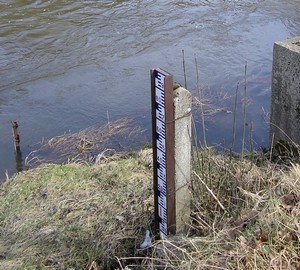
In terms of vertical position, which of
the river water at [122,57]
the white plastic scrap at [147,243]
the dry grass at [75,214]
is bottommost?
the river water at [122,57]

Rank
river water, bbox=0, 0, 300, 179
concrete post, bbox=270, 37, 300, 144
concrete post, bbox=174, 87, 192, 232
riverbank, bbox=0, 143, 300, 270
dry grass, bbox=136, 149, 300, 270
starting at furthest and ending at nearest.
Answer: river water, bbox=0, 0, 300, 179
concrete post, bbox=270, 37, 300, 144
concrete post, bbox=174, 87, 192, 232
riverbank, bbox=0, 143, 300, 270
dry grass, bbox=136, 149, 300, 270

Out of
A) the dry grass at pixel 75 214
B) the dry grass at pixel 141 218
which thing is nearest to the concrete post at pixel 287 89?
the dry grass at pixel 141 218

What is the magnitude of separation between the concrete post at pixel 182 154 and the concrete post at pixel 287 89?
6.06 ft

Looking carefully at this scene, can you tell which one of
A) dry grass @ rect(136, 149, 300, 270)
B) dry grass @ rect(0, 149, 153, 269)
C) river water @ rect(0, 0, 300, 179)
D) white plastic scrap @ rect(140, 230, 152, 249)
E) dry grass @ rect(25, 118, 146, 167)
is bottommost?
dry grass @ rect(25, 118, 146, 167)

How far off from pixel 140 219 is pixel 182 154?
33.1 inches

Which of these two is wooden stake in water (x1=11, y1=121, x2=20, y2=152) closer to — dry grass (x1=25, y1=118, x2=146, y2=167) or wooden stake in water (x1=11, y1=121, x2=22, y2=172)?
wooden stake in water (x1=11, y1=121, x2=22, y2=172)

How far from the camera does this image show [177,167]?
376cm

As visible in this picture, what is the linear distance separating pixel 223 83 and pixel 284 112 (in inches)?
114

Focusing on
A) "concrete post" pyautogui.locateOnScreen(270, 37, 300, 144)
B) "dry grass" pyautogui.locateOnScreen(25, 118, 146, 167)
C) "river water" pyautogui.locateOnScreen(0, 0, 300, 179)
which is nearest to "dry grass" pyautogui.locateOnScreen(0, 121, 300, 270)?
"concrete post" pyautogui.locateOnScreen(270, 37, 300, 144)

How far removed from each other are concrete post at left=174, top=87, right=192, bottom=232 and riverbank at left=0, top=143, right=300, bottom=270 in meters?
0.10

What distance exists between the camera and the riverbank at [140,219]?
338 centimetres

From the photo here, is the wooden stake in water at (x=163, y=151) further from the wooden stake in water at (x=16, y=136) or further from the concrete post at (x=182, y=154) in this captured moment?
the wooden stake in water at (x=16, y=136)

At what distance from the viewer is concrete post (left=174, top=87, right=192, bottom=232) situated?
11.8 feet

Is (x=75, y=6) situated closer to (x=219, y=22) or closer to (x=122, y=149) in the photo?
(x=219, y=22)
